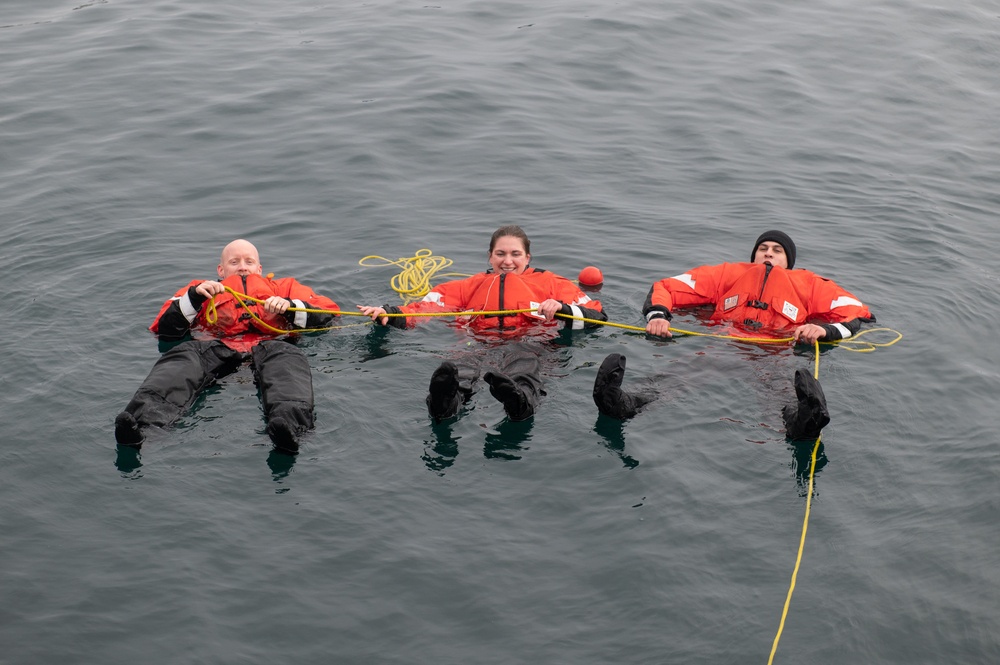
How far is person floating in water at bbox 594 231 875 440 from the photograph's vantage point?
906 cm

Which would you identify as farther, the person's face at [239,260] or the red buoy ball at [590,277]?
the red buoy ball at [590,277]

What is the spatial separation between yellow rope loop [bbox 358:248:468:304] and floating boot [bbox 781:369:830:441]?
396 centimetres

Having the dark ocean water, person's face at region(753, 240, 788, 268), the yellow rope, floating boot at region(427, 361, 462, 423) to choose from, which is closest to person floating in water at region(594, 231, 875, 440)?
person's face at region(753, 240, 788, 268)

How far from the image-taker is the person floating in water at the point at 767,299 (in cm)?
906

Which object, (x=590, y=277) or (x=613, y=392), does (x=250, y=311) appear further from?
(x=590, y=277)

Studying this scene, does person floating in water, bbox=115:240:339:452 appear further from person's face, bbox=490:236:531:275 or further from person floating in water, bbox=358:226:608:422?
person's face, bbox=490:236:531:275

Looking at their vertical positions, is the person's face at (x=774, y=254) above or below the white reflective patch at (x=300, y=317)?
above

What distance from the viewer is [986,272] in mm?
11000

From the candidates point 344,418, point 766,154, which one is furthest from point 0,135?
point 766,154

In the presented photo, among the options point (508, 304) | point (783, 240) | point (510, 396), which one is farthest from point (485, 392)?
point (783, 240)

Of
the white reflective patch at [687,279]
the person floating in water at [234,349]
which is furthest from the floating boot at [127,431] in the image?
the white reflective patch at [687,279]

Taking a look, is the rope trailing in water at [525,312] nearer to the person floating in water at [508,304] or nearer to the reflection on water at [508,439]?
the person floating in water at [508,304]

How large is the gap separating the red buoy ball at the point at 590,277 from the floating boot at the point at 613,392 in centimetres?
284

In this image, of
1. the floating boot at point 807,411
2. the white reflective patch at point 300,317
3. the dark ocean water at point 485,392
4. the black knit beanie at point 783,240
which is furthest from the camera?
the black knit beanie at point 783,240
